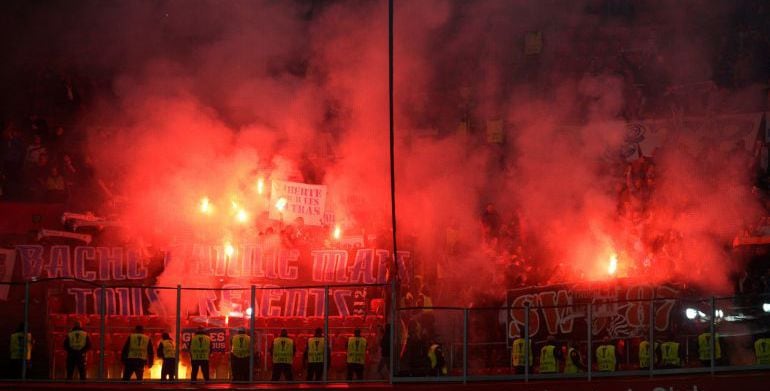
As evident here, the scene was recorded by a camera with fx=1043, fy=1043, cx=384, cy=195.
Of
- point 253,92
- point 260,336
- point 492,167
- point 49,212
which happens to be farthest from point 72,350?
point 492,167

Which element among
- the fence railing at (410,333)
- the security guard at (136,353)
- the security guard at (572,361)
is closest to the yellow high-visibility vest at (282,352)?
the fence railing at (410,333)

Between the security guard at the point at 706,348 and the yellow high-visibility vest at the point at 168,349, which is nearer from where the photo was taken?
the yellow high-visibility vest at the point at 168,349

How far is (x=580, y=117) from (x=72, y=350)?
396 inches

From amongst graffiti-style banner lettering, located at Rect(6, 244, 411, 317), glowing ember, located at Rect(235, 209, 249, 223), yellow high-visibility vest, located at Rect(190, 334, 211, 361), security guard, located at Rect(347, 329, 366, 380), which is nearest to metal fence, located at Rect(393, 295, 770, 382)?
security guard, located at Rect(347, 329, 366, 380)

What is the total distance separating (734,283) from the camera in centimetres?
1642

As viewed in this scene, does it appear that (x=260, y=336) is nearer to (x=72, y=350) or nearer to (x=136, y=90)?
(x=72, y=350)

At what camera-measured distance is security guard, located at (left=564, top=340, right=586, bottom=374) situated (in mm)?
13383

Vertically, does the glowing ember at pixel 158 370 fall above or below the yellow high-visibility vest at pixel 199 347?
below

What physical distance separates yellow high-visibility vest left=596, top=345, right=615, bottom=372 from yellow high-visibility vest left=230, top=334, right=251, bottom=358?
451 cm

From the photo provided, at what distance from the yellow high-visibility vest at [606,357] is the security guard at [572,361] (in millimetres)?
255

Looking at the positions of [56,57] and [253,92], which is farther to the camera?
[56,57]

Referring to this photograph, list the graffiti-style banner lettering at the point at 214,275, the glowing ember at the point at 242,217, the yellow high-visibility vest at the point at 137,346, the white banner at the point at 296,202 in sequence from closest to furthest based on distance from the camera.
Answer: the yellow high-visibility vest at the point at 137,346 → the graffiti-style banner lettering at the point at 214,275 → the white banner at the point at 296,202 → the glowing ember at the point at 242,217

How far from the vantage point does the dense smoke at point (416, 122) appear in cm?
1775

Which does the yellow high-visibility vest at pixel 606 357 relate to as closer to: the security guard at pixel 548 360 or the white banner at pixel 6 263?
the security guard at pixel 548 360
